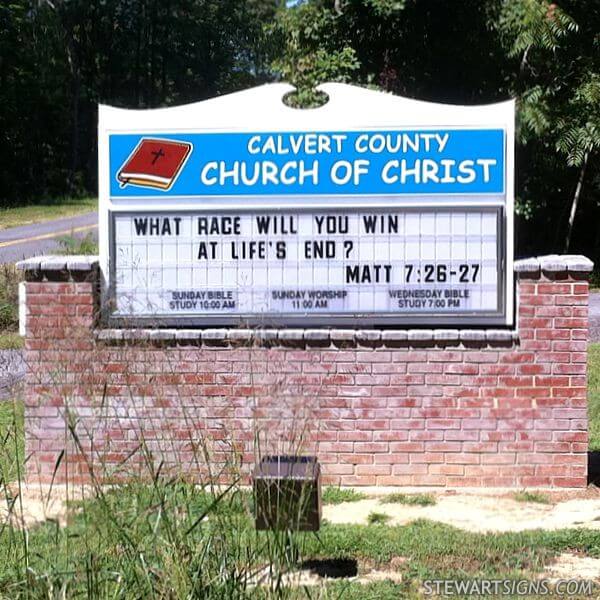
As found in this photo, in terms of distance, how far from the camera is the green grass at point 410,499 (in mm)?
7059

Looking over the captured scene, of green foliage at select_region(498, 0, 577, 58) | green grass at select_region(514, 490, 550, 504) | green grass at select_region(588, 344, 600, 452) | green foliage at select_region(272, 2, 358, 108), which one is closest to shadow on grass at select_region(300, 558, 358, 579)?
green grass at select_region(514, 490, 550, 504)

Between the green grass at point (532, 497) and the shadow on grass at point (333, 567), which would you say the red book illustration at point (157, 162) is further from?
the green grass at point (532, 497)

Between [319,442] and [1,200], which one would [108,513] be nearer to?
[319,442]

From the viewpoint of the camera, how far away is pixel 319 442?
7.41 metres

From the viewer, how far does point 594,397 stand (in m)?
10.5

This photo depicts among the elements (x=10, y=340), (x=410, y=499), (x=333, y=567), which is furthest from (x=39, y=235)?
(x=333, y=567)

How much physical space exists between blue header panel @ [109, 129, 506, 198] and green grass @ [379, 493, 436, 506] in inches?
81.0

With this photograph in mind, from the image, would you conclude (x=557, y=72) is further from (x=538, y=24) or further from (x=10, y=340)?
(x=10, y=340)

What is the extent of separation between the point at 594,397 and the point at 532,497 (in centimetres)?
354

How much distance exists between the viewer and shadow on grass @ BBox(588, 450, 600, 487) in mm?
7648

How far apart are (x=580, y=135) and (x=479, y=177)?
1262 centimetres

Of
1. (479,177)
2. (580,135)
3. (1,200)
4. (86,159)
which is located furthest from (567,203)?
(86,159)

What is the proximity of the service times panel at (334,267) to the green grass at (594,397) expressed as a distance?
2125mm

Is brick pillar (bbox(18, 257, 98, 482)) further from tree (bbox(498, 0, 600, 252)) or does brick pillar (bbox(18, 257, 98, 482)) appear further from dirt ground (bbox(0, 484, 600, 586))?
tree (bbox(498, 0, 600, 252))
